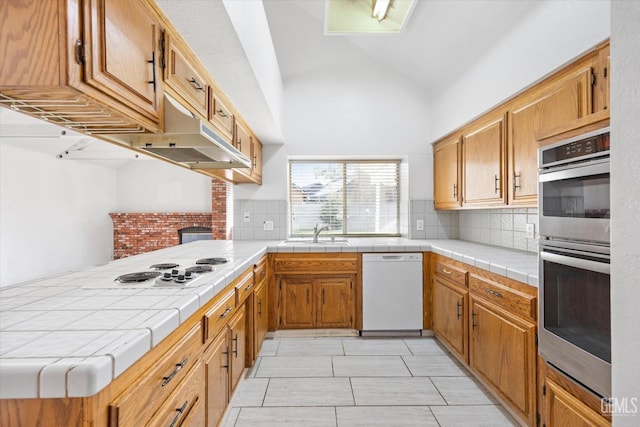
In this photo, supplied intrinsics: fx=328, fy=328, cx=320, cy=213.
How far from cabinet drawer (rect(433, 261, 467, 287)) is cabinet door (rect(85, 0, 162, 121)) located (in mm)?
2268

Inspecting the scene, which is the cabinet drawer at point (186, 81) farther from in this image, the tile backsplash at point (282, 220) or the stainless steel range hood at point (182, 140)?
the tile backsplash at point (282, 220)

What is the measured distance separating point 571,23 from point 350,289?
8.20 ft

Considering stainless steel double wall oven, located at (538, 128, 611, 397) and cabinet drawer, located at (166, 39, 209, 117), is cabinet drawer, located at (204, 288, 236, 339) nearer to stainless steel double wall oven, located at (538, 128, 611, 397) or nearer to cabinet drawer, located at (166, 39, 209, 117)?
cabinet drawer, located at (166, 39, 209, 117)

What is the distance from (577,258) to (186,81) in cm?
188

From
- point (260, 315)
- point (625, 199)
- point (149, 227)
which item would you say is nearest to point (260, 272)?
point (260, 315)

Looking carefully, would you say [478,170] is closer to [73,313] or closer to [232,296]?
[232,296]

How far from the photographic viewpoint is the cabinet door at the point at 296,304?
318cm

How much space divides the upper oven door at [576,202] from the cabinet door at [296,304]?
2.18 m

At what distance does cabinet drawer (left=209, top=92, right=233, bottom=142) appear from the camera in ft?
6.72

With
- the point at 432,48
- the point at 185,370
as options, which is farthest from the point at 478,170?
the point at 185,370

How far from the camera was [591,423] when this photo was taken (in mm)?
1156

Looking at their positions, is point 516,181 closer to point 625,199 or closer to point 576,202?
point 576,202

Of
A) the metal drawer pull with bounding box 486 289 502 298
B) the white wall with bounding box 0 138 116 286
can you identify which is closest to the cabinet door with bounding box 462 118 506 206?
the metal drawer pull with bounding box 486 289 502 298

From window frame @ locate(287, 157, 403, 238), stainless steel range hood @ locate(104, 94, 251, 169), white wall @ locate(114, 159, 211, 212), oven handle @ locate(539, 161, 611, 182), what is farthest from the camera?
white wall @ locate(114, 159, 211, 212)
